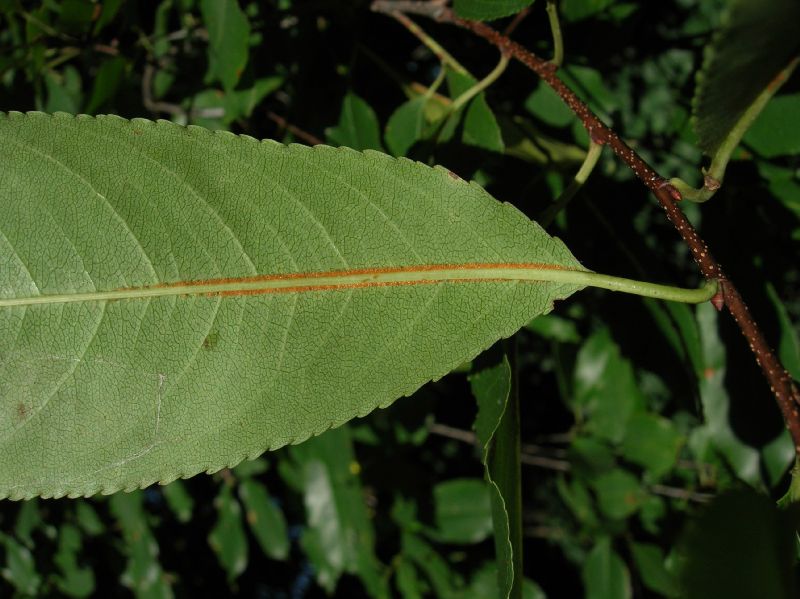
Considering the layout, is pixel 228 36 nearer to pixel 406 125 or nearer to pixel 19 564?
pixel 406 125

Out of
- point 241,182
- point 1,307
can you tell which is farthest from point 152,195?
point 1,307

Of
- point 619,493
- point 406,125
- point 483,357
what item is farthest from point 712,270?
point 619,493

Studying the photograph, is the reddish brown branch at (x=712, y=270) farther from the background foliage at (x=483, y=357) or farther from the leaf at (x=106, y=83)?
the leaf at (x=106, y=83)

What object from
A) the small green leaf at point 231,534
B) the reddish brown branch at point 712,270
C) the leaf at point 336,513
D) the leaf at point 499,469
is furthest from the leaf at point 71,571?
the reddish brown branch at point 712,270

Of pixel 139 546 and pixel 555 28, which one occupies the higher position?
pixel 555 28

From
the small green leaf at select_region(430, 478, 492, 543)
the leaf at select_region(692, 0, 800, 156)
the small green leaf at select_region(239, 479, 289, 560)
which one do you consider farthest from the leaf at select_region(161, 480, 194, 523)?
the leaf at select_region(692, 0, 800, 156)

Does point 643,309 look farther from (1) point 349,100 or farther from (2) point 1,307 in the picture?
(2) point 1,307

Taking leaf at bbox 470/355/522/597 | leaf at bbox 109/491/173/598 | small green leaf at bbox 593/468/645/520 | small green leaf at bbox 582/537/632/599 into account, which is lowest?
leaf at bbox 109/491/173/598

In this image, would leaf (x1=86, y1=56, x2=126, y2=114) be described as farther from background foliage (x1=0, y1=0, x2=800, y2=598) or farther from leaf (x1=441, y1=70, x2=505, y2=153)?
leaf (x1=441, y1=70, x2=505, y2=153)
